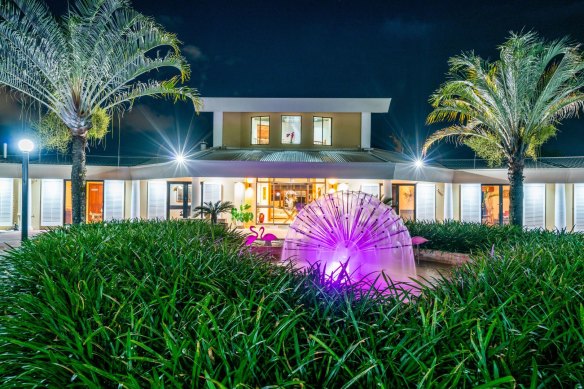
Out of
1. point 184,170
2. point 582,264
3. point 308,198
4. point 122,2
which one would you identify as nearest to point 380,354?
point 582,264

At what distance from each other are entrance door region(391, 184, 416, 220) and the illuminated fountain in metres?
14.7

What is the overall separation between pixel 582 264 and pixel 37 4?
13.9m

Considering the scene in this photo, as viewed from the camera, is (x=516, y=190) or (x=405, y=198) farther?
(x=405, y=198)

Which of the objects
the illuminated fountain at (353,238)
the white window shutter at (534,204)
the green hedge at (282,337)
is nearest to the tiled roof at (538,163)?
the white window shutter at (534,204)

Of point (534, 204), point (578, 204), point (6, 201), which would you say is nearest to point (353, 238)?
point (534, 204)

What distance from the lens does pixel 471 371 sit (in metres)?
2.35

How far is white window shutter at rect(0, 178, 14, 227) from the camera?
63.5ft

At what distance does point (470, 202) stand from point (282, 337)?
70.4ft

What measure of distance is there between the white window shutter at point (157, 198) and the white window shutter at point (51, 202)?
15.9 ft

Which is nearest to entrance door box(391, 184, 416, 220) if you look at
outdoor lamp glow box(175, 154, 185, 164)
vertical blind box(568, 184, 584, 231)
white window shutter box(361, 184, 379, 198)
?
white window shutter box(361, 184, 379, 198)

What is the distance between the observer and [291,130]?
68.0 feet

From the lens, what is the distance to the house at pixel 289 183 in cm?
1945

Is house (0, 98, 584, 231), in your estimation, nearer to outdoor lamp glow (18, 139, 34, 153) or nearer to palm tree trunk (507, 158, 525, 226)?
palm tree trunk (507, 158, 525, 226)

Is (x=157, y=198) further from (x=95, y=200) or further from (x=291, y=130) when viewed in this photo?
(x=291, y=130)
